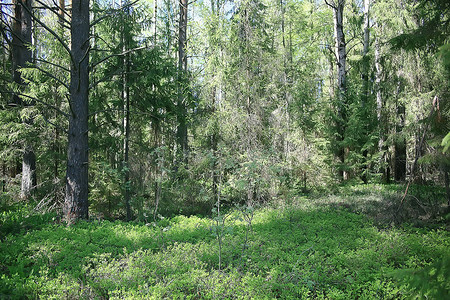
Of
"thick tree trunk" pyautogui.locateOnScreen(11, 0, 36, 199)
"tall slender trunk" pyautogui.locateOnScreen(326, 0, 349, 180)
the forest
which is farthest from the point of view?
"tall slender trunk" pyautogui.locateOnScreen(326, 0, 349, 180)

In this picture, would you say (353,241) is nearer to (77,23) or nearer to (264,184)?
(264,184)

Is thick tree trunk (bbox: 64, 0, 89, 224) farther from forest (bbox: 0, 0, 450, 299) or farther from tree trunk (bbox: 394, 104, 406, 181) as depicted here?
tree trunk (bbox: 394, 104, 406, 181)

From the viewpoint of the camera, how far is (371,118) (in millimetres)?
11828

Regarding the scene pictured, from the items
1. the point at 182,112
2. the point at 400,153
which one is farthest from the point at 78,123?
the point at 400,153

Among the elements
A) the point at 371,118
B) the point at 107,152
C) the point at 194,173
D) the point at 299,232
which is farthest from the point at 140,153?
the point at 371,118

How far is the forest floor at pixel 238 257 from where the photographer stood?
3.39m

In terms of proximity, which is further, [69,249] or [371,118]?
[371,118]

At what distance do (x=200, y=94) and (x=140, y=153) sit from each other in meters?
3.15

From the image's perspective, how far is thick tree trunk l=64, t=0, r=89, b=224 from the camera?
669cm

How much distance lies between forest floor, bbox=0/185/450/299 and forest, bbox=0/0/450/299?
0.10 ft

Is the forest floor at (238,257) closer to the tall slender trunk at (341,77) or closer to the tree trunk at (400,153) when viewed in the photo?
the tall slender trunk at (341,77)

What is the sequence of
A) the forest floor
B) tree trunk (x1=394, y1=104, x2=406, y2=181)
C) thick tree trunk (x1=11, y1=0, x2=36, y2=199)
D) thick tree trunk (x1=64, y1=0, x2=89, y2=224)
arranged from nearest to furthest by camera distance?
the forest floor
thick tree trunk (x1=64, y1=0, x2=89, y2=224)
thick tree trunk (x1=11, y1=0, x2=36, y2=199)
tree trunk (x1=394, y1=104, x2=406, y2=181)

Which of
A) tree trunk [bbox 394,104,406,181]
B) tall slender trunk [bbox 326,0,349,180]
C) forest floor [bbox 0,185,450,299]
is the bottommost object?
forest floor [bbox 0,185,450,299]

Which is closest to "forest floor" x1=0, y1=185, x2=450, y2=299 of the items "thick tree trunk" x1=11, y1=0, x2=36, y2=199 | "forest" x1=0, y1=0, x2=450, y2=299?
"forest" x1=0, y1=0, x2=450, y2=299
